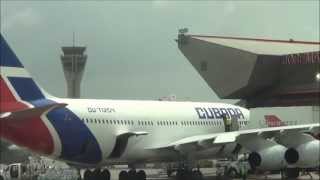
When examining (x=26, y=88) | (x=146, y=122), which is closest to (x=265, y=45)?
(x=146, y=122)

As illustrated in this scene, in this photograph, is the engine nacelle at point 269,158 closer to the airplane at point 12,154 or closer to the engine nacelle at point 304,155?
the engine nacelle at point 304,155

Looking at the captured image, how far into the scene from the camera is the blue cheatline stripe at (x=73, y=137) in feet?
78.2

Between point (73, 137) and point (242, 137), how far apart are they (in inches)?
296

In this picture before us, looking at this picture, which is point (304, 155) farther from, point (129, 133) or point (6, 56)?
point (6, 56)

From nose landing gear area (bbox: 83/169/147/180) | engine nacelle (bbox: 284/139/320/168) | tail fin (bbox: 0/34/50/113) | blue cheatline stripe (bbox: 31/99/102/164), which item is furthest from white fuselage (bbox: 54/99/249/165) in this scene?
engine nacelle (bbox: 284/139/320/168)

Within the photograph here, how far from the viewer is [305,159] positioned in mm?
25938

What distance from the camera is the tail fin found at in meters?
22.9

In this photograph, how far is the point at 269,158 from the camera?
26188mm

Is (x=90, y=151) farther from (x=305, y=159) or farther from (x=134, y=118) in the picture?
(x=305, y=159)

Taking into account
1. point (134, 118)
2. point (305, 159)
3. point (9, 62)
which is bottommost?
point (305, 159)

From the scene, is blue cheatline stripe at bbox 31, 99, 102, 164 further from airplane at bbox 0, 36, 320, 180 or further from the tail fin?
the tail fin

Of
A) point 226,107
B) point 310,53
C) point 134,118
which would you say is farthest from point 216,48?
point 134,118

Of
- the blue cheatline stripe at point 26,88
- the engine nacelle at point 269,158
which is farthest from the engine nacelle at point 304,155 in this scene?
the blue cheatline stripe at point 26,88

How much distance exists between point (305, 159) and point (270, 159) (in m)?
1.44
